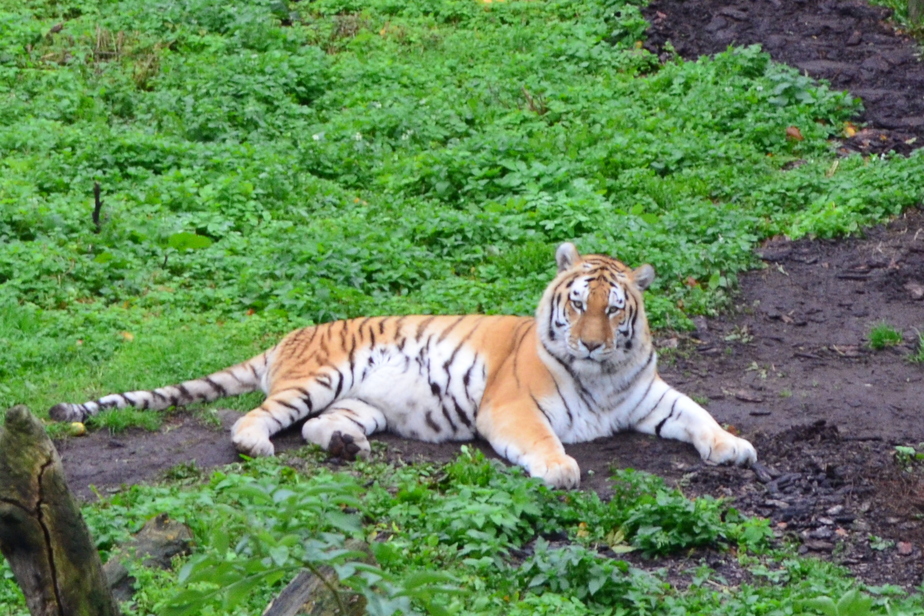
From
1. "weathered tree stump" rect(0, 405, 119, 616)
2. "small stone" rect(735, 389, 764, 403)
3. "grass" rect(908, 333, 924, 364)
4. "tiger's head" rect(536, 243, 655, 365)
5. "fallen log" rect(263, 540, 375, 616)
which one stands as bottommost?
"small stone" rect(735, 389, 764, 403)

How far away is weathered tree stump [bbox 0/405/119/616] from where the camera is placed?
278 centimetres

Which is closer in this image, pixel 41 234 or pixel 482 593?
pixel 482 593

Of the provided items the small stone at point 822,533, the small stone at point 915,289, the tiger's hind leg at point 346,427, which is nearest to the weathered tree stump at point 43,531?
the tiger's hind leg at point 346,427

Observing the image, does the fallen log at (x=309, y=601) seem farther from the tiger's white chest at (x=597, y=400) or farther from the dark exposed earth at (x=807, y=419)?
the tiger's white chest at (x=597, y=400)

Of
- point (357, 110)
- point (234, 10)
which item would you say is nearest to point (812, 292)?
point (357, 110)

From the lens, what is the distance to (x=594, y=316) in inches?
236

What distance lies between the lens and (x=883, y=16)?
13.1m

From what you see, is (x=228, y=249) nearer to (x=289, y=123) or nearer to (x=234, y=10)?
(x=289, y=123)

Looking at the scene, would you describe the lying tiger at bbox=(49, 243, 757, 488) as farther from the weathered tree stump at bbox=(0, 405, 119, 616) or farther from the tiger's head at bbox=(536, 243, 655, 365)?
the weathered tree stump at bbox=(0, 405, 119, 616)

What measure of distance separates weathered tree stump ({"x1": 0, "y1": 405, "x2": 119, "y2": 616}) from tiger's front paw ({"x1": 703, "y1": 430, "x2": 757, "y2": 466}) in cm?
332

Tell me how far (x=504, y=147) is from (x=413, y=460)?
473cm

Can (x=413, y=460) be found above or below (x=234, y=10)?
below

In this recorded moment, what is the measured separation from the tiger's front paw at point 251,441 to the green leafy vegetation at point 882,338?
364cm

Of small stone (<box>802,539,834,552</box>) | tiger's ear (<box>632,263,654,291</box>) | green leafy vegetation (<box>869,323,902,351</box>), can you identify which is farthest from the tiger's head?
green leafy vegetation (<box>869,323,902,351</box>)
